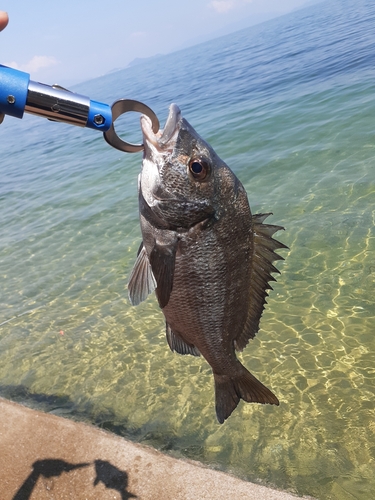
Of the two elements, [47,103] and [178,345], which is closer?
[47,103]

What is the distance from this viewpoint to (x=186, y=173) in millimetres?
2723

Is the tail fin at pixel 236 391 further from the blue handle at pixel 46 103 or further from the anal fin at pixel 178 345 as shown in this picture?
the blue handle at pixel 46 103

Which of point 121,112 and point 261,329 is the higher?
point 121,112

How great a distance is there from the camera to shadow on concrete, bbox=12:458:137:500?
4.67 m

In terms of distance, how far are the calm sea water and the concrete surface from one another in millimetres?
523

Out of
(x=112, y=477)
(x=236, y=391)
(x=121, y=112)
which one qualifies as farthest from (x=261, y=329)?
(x=121, y=112)

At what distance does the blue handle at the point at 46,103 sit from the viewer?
215 cm

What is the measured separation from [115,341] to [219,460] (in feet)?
10.5

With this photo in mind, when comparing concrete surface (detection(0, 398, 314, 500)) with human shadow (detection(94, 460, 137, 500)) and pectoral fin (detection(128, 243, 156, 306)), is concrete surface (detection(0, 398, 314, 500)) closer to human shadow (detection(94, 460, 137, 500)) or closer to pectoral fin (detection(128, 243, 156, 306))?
human shadow (detection(94, 460, 137, 500))

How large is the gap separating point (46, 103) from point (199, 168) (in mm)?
927

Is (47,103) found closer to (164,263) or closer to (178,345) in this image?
(164,263)

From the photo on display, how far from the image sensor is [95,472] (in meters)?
4.84

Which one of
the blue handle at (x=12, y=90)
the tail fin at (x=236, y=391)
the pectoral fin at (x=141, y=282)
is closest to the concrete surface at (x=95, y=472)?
the tail fin at (x=236, y=391)

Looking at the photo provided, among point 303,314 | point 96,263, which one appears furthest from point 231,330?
point 96,263
